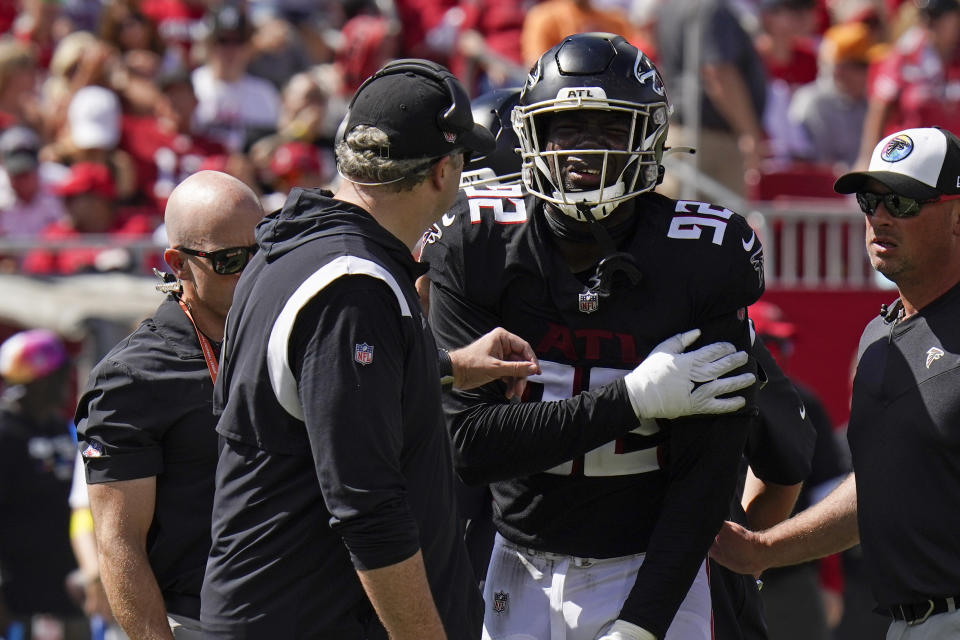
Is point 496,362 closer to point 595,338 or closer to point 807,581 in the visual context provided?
point 595,338

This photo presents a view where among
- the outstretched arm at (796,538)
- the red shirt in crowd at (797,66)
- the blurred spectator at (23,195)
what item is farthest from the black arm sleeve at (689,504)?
the red shirt in crowd at (797,66)

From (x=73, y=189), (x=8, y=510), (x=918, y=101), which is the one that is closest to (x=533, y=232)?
(x=8, y=510)

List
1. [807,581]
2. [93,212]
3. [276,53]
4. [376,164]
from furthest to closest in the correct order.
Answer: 1. [276,53]
2. [93,212]
3. [807,581]
4. [376,164]

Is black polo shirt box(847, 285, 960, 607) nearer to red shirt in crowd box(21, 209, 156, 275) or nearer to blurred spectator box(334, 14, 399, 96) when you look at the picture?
red shirt in crowd box(21, 209, 156, 275)

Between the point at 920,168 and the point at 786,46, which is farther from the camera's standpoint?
the point at 786,46

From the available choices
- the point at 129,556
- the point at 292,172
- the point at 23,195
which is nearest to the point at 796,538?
the point at 129,556

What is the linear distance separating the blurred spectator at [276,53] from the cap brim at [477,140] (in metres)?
8.06

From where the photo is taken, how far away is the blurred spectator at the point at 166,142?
31.2 feet

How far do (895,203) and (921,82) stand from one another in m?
6.61

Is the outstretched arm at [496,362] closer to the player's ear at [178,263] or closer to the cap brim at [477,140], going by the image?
the cap brim at [477,140]

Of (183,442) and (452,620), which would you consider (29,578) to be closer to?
(183,442)

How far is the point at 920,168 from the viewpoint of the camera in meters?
3.60

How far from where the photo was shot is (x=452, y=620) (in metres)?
2.89

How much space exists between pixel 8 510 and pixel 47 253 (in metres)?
1.43
